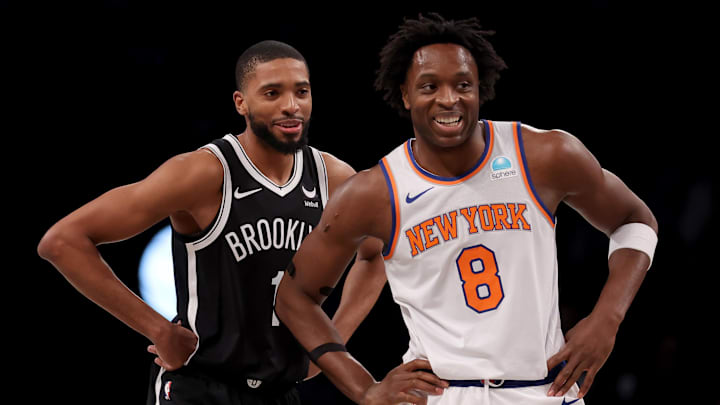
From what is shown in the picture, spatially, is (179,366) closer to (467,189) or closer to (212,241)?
(212,241)

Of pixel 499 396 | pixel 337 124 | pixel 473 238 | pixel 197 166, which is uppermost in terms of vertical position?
pixel 337 124

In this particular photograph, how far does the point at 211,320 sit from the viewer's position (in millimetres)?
2803

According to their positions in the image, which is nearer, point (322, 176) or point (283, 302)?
point (283, 302)

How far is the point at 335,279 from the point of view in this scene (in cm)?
245

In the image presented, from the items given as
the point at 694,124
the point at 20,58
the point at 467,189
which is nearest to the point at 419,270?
the point at 467,189

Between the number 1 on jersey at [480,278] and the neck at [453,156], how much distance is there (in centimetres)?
23

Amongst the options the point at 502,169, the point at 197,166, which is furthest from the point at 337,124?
the point at 502,169

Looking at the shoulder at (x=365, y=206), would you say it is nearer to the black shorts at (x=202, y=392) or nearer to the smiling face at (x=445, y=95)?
the smiling face at (x=445, y=95)

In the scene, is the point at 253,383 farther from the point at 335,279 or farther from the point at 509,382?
the point at 509,382

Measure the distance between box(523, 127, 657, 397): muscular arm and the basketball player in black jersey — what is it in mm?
931

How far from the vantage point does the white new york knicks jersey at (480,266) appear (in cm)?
217

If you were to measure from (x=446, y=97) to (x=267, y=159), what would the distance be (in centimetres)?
90

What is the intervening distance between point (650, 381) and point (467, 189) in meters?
2.99

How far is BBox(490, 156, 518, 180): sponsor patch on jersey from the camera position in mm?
2254
